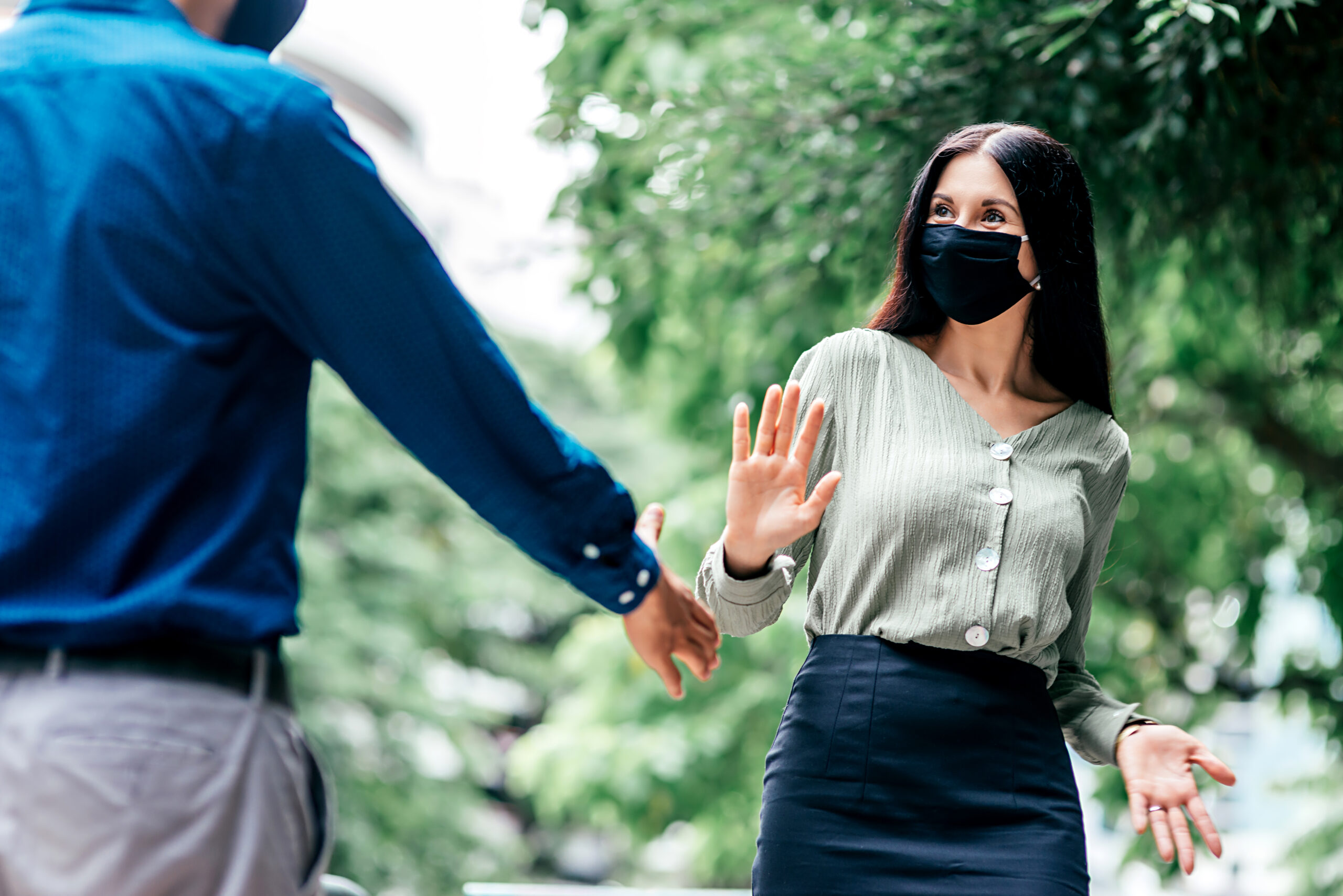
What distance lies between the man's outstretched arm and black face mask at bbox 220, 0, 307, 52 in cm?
19

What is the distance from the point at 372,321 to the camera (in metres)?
1.38

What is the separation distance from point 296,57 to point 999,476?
25839 millimetres

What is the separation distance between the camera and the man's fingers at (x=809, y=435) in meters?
1.99

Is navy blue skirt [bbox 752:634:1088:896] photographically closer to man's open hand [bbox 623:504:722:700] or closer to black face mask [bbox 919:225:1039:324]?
man's open hand [bbox 623:504:722:700]

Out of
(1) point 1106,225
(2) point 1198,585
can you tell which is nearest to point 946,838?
(1) point 1106,225

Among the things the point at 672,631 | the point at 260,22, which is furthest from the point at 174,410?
the point at 672,631

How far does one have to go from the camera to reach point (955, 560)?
83.2 inches

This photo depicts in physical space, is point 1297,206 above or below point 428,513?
above

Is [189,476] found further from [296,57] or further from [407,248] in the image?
[296,57]

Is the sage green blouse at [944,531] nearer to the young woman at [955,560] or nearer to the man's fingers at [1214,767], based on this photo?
the young woman at [955,560]

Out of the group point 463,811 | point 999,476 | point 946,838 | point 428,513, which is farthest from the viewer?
point 428,513

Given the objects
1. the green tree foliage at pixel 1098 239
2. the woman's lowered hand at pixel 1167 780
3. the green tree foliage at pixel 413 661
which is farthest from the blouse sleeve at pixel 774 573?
the green tree foliage at pixel 413 661

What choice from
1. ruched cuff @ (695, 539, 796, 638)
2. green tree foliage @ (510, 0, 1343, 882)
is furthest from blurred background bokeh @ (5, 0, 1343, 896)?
ruched cuff @ (695, 539, 796, 638)

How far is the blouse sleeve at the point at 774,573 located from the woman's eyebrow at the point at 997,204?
383 millimetres
